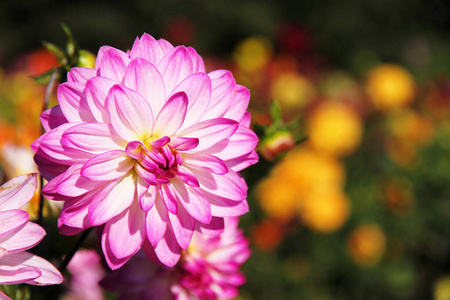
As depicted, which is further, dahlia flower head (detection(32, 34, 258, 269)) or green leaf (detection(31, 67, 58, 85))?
green leaf (detection(31, 67, 58, 85))

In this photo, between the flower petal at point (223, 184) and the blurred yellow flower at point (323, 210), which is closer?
the flower petal at point (223, 184)

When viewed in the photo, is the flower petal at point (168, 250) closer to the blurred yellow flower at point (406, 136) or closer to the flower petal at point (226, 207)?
the flower petal at point (226, 207)

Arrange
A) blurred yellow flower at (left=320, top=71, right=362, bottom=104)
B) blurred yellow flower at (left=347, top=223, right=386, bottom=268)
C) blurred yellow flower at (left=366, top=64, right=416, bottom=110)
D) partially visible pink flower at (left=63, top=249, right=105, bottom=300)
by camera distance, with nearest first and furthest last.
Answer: partially visible pink flower at (left=63, top=249, right=105, bottom=300)
blurred yellow flower at (left=347, top=223, right=386, bottom=268)
blurred yellow flower at (left=366, top=64, right=416, bottom=110)
blurred yellow flower at (left=320, top=71, right=362, bottom=104)

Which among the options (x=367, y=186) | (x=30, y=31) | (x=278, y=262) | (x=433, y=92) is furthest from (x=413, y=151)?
(x=30, y=31)

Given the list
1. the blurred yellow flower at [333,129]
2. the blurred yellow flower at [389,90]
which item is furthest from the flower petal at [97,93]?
the blurred yellow flower at [389,90]

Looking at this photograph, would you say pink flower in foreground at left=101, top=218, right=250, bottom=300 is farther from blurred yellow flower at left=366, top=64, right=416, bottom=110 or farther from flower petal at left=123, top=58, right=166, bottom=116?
blurred yellow flower at left=366, top=64, right=416, bottom=110

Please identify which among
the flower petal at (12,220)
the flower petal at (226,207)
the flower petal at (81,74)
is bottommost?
the flower petal at (226,207)

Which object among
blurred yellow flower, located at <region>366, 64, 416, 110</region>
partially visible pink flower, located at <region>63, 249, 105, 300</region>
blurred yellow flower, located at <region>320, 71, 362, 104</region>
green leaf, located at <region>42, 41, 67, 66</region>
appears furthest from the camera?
blurred yellow flower, located at <region>320, 71, 362, 104</region>

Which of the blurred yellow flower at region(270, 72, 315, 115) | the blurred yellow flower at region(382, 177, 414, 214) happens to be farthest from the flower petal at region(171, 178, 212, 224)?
the blurred yellow flower at region(270, 72, 315, 115)
